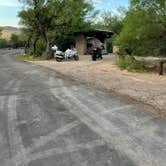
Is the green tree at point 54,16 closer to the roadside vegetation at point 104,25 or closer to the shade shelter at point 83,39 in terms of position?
the roadside vegetation at point 104,25

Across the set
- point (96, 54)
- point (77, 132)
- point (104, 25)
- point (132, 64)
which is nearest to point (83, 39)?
point (96, 54)

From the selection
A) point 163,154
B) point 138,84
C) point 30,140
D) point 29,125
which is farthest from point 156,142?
point 138,84

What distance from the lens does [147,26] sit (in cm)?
1677

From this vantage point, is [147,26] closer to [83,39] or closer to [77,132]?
[77,132]

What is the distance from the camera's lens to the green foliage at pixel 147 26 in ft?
55.0

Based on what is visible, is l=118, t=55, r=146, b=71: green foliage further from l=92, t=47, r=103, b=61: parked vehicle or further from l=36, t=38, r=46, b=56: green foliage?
l=36, t=38, r=46, b=56: green foliage

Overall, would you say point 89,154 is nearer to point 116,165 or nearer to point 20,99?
point 116,165

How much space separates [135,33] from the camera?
17281mm

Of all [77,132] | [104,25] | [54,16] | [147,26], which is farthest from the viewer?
[104,25]

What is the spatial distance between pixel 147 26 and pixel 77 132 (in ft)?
38.3

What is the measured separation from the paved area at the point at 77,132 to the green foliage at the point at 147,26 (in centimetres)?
779

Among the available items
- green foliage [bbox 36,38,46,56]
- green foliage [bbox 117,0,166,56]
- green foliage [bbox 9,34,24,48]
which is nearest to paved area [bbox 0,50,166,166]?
green foliage [bbox 117,0,166,56]

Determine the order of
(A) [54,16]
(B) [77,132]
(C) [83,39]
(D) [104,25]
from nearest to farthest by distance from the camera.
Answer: (B) [77,132], (A) [54,16], (C) [83,39], (D) [104,25]

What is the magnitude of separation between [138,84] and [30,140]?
25.2ft
